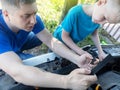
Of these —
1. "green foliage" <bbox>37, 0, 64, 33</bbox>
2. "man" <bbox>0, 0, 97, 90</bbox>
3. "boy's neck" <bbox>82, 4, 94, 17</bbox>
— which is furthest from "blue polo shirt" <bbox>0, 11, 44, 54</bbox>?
"green foliage" <bbox>37, 0, 64, 33</bbox>

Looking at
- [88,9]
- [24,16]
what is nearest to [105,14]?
[88,9]

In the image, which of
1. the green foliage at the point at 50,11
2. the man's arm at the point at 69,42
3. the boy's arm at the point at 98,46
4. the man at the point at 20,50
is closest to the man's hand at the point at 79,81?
the man at the point at 20,50

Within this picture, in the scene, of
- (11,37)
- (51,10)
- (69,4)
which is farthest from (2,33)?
(51,10)

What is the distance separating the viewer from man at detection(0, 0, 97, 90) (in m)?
1.35

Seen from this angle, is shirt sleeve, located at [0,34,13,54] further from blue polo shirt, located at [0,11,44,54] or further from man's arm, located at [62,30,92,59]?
man's arm, located at [62,30,92,59]

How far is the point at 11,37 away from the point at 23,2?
287mm

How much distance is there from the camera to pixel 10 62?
1.46 meters

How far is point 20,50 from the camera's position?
1.97 meters

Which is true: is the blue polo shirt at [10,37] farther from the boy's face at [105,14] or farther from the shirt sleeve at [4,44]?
the boy's face at [105,14]

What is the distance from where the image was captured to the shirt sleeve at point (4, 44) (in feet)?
5.13

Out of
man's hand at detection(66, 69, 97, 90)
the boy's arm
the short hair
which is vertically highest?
the short hair

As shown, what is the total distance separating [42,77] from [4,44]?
0.35 m

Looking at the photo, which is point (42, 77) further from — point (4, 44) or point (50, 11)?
point (50, 11)

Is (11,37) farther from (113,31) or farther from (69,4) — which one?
(113,31)
